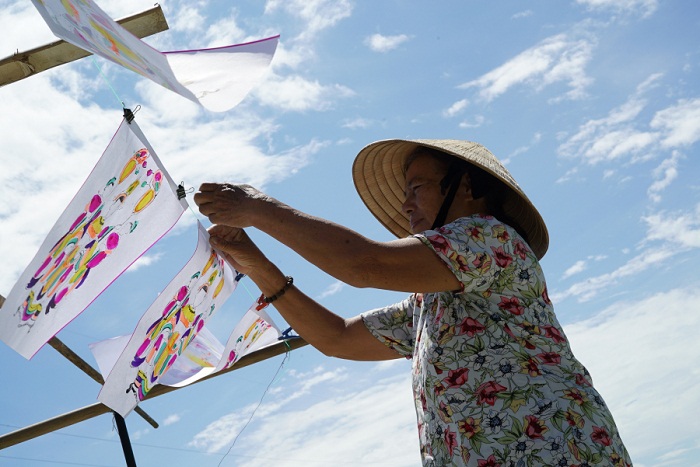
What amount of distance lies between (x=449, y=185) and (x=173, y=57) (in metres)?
1.07

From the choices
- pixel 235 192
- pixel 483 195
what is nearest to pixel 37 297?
pixel 235 192

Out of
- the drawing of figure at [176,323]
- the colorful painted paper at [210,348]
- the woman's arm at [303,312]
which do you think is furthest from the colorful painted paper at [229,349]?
the woman's arm at [303,312]

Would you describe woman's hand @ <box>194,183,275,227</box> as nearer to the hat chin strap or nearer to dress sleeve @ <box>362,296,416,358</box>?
the hat chin strap

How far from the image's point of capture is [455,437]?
6.96ft

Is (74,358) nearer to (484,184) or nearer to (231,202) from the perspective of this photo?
(231,202)

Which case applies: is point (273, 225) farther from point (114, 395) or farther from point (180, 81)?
point (114, 395)

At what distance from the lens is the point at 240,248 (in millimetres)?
2850

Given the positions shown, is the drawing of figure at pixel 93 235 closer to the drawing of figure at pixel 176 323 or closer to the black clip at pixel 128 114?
the black clip at pixel 128 114

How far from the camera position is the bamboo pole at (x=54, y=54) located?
124 inches

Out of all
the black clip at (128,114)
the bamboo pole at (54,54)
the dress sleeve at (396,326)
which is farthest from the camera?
the bamboo pole at (54,54)

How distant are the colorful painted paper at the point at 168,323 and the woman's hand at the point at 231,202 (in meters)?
0.73

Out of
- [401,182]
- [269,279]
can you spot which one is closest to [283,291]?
[269,279]

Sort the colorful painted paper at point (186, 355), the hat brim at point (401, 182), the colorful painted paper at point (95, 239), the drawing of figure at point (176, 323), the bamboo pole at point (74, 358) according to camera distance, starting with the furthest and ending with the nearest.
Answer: the bamboo pole at point (74, 358), the colorful painted paper at point (186, 355), the drawing of figure at point (176, 323), the colorful painted paper at point (95, 239), the hat brim at point (401, 182)

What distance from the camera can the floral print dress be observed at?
205 centimetres
